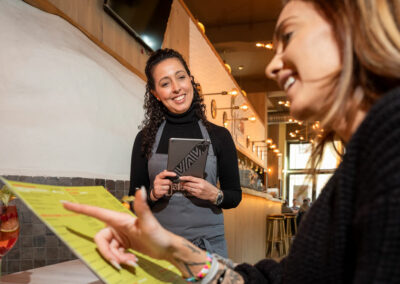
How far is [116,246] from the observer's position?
0.70 meters

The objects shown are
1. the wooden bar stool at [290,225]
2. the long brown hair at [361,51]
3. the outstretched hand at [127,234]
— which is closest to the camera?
the long brown hair at [361,51]

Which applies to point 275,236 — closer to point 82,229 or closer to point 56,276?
point 56,276

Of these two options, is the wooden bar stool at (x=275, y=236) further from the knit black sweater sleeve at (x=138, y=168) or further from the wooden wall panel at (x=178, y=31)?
the knit black sweater sleeve at (x=138, y=168)

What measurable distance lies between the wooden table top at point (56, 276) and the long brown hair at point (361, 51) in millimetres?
854

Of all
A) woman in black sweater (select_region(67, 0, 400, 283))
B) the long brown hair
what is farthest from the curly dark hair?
the long brown hair

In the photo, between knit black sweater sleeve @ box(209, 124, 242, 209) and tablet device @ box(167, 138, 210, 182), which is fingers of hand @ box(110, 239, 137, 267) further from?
knit black sweater sleeve @ box(209, 124, 242, 209)

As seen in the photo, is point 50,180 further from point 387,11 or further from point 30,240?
point 387,11

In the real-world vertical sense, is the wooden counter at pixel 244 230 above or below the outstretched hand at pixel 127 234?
below

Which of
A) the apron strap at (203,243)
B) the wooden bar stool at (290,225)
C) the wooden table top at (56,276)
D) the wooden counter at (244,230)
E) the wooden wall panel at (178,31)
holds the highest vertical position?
the wooden wall panel at (178,31)

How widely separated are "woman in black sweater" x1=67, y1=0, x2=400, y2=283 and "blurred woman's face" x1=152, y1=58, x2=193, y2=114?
92 centimetres

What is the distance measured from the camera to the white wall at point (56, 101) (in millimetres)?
1427

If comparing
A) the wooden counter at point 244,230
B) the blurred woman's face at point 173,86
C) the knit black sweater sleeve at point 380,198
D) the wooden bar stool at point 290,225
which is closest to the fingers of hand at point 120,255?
the knit black sweater sleeve at point 380,198

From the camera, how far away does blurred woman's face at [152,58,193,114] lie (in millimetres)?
1637

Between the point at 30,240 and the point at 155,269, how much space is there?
2.91ft
